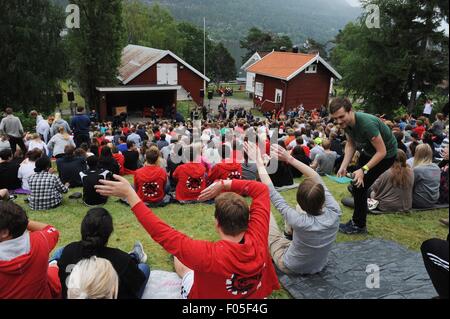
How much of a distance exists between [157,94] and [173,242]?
30.5 metres

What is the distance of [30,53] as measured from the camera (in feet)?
77.5

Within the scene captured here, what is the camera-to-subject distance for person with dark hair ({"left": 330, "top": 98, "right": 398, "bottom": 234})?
4.36 m

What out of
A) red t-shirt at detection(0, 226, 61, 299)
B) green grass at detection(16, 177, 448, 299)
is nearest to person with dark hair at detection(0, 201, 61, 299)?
red t-shirt at detection(0, 226, 61, 299)

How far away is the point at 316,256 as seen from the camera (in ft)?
13.1

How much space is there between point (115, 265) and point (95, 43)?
24.8 metres

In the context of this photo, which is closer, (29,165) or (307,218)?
(307,218)

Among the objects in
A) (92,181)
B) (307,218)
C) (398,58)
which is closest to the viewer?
(307,218)

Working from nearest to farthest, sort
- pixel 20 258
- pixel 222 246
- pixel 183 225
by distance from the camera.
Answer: pixel 222 246, pixel 20 258, pixel 183 225

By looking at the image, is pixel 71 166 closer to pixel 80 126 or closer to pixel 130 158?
pixel 130 158

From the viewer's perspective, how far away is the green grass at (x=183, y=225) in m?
5.10

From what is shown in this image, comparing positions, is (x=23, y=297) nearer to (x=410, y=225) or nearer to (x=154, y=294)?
(x=154, y=294)

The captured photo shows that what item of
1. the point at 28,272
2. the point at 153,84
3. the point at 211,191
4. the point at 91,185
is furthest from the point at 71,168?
the point at 153,84

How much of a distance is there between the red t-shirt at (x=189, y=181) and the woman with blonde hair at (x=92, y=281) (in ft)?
14.8

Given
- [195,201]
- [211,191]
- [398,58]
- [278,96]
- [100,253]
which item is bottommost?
[195,201]
